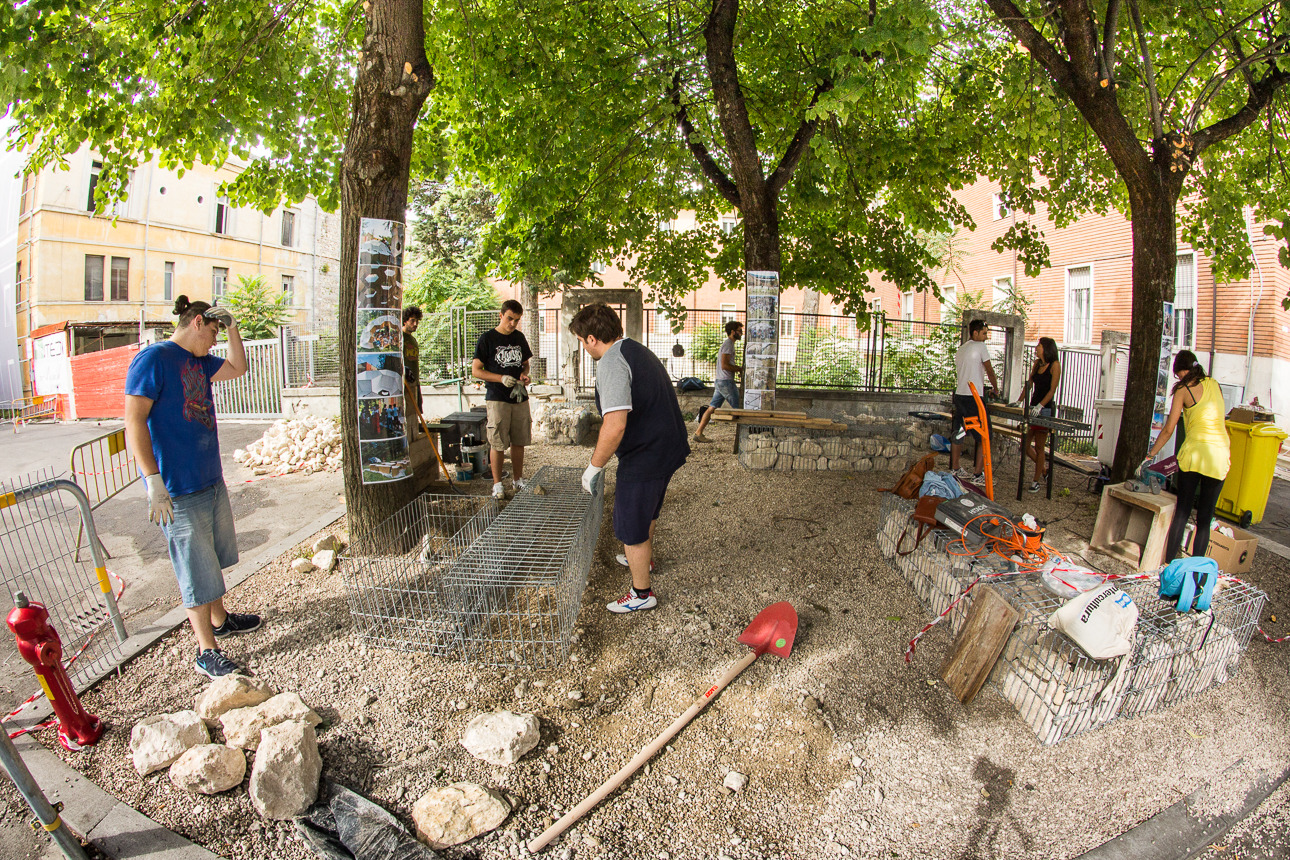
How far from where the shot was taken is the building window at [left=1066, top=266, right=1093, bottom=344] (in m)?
18.5

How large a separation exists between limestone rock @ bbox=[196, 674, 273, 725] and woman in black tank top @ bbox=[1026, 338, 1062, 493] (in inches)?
300

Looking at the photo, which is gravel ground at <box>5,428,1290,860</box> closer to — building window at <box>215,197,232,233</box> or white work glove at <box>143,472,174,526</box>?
white work glove at <box>143,472,174,526</box>

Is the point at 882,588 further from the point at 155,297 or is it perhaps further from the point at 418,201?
the point at 155,297

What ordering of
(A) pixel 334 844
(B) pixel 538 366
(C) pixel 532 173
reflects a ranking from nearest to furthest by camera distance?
(A) pixel 334 844 → (C) pixel 532 173 → (B) pixel 538 366

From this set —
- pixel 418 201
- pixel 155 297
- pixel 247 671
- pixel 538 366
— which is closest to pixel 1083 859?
pixel 247 671

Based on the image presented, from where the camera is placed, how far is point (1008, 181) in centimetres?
948

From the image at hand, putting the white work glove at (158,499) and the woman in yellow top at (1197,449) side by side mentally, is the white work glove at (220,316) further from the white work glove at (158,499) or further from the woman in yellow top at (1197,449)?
the woman in yellow top at (1197,449)

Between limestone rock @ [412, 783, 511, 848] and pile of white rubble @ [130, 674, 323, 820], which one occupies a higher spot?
pile of white rubble @ [130, 674, 323, 820]

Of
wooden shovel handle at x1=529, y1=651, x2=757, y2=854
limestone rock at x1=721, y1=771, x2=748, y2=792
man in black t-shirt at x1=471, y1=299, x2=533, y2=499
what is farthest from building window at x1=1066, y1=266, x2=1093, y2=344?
limestone rock at x1=721, y1=771, x2=748, y2=792

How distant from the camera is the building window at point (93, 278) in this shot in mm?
22781

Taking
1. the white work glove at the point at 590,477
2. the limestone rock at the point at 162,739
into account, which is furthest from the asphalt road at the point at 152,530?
the white work glove at the point at 590,477

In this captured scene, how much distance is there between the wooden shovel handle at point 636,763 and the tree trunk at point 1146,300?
5452 millimetres

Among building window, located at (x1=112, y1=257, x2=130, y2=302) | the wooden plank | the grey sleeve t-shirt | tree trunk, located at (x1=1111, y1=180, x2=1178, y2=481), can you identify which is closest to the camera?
the wooden plank

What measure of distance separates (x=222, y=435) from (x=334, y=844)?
1181 cm
